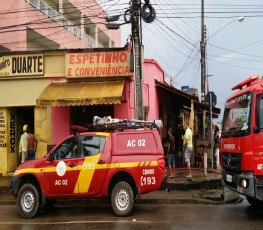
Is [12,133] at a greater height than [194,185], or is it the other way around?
[12,133]

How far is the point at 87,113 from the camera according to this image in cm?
1698

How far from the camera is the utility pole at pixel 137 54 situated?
562 inches

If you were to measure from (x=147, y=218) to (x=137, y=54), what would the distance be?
6.41 m

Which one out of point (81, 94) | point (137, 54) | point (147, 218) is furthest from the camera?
point (81, 94)

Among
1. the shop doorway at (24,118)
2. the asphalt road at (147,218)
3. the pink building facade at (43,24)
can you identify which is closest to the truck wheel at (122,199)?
the asphalt road at (147,218)

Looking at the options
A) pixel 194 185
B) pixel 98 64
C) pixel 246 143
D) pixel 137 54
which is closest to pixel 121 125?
pixel 246 143

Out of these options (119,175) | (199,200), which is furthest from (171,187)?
(119,175)

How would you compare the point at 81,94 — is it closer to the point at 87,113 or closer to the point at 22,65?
the point at 87,113

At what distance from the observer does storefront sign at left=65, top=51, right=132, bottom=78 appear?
1620 cm

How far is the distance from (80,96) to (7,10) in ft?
40.6

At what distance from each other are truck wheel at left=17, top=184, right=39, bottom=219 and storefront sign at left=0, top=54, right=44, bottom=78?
24.1ft

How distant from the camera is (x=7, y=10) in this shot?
25.2 m

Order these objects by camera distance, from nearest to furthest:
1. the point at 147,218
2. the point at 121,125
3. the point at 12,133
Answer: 1. the point at 147,218
2. the point at 121,125
3. the point at 12,133

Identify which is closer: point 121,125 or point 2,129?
point 121,125
